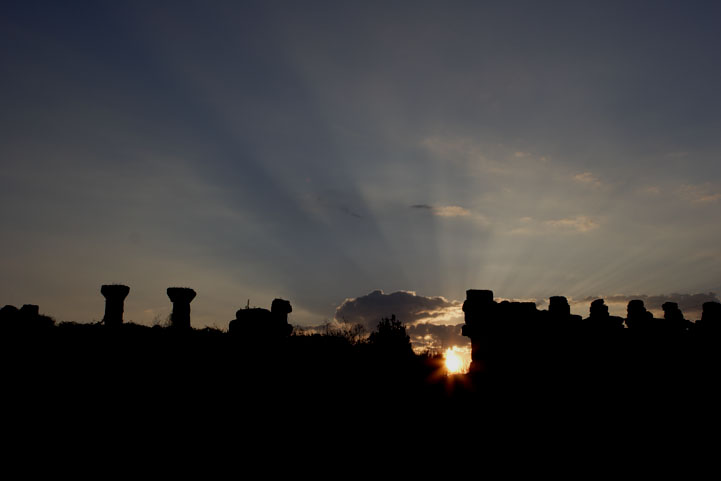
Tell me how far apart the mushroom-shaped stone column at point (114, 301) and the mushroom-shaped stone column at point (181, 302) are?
1.85 m

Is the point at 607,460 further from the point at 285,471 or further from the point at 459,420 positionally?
the point at 285,471

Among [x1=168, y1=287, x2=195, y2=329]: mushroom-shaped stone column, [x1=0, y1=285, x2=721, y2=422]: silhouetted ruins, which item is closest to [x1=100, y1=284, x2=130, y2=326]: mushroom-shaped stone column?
[x1=0, y1=285, x2=721, y2=422]: silhouetted ruins

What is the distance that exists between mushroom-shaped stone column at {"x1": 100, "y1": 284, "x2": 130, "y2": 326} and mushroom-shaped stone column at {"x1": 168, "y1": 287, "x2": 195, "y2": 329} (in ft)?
6.06

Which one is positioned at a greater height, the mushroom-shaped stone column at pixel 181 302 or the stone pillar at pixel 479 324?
the mushroom-shaped stone column at pixel 181 302

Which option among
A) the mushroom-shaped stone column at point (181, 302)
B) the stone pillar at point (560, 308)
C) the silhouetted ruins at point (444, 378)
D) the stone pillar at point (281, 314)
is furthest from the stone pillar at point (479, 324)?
the mushroom-shaped stone column at point (181, 302)

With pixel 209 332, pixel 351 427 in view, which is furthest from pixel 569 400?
pixel 209 332

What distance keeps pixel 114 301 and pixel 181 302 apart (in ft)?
8.20

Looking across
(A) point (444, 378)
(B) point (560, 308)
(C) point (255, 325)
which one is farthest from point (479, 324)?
(C) point (255, 325)

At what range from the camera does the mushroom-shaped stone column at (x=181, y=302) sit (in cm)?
2092

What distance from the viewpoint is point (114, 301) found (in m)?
19.7

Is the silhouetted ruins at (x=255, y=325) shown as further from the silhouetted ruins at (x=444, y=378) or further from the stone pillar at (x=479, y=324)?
the stone pillar at (x=479, y=324)

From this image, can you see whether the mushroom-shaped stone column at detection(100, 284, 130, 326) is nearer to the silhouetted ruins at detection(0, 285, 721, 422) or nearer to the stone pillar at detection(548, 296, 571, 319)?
the silhouetted ruins at detection(0, 285, 721, 422)

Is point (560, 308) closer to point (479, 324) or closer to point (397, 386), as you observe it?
point (479, 324)

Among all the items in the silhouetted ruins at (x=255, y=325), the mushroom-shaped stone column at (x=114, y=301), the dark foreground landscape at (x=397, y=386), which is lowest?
the dark foreground landscape at (x=397, y=386)
